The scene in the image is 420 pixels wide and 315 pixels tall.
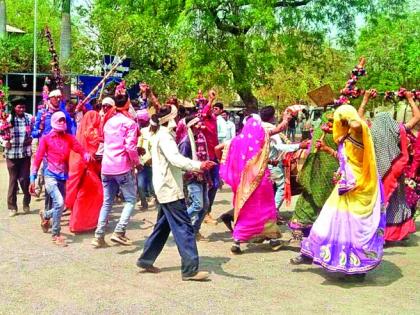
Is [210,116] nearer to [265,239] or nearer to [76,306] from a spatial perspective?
[265,239]

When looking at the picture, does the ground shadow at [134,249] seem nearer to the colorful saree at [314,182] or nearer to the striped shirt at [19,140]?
the colorful saree at [314,182]

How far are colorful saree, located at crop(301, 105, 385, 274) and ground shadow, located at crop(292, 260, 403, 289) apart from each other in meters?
0.25

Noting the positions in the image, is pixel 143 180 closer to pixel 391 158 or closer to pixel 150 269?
pixel 150 269

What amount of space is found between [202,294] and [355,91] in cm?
268

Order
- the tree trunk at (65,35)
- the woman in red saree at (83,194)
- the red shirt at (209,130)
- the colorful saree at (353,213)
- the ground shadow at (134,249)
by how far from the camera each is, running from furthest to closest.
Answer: the tree trunk at (65,35) → the woman in red saree at (83,194) → the red shirt at (209,130) → the ground shadow at (134,249) → the colorful saree at (353,213)

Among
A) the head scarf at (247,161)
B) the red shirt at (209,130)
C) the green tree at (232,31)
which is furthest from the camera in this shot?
the green tree at (232,31)

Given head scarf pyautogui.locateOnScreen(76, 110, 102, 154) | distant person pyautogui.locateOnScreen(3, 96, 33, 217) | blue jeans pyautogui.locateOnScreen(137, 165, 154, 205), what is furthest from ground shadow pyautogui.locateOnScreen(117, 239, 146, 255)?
distant person pyautogui.locateOnScreen(3, 96, 33, 217)

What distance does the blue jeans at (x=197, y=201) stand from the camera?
24.2 ft

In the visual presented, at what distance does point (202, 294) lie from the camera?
5605mm

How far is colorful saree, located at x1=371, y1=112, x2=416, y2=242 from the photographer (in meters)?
7.43

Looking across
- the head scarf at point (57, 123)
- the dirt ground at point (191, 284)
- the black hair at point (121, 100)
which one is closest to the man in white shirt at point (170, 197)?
the dirt ground at point (191, 284)

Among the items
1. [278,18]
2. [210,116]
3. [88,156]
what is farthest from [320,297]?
[278,18]

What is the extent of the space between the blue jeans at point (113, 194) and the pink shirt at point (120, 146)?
0.32ft

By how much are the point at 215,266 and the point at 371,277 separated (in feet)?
5.29
